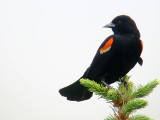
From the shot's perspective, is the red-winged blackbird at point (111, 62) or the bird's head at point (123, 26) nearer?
the red-winged blackbird at point (111, 62)

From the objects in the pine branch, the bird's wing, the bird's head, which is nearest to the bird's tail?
the bird's wing

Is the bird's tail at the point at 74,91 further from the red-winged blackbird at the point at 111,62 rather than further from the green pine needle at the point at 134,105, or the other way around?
the green pine needle at the point at 134,105

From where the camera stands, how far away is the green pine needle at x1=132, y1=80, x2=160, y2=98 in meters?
2.20

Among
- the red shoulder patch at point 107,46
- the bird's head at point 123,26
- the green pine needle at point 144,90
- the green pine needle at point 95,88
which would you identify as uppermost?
the bird's head at point 123,26

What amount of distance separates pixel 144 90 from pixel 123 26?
1618 millimetres

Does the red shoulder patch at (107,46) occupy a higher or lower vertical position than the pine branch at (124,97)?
higher

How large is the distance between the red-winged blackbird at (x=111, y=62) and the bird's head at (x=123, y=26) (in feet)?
0.45

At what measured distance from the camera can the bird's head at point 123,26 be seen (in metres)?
3.42

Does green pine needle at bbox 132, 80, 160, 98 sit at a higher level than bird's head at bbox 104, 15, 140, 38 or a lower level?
lower

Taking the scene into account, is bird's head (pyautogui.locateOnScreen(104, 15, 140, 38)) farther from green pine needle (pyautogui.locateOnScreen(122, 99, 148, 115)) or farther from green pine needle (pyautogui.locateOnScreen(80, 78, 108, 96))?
green pine needle (pyautogui.locateOnScreen(122, 99, 148, 115))

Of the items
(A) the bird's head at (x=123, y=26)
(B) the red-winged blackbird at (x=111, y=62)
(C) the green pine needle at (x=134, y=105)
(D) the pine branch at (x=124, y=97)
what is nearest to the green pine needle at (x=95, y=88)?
(D) the pine branch at (x=124, y=97)

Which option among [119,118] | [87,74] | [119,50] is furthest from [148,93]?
[87,74]

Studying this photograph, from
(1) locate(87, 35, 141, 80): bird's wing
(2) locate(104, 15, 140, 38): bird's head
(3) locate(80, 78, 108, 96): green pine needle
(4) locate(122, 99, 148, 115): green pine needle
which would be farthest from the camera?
(2) locate(104, 15, 140, 38): bird's head

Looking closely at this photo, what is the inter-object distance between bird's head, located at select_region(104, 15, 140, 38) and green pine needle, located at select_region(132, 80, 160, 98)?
127 cm
